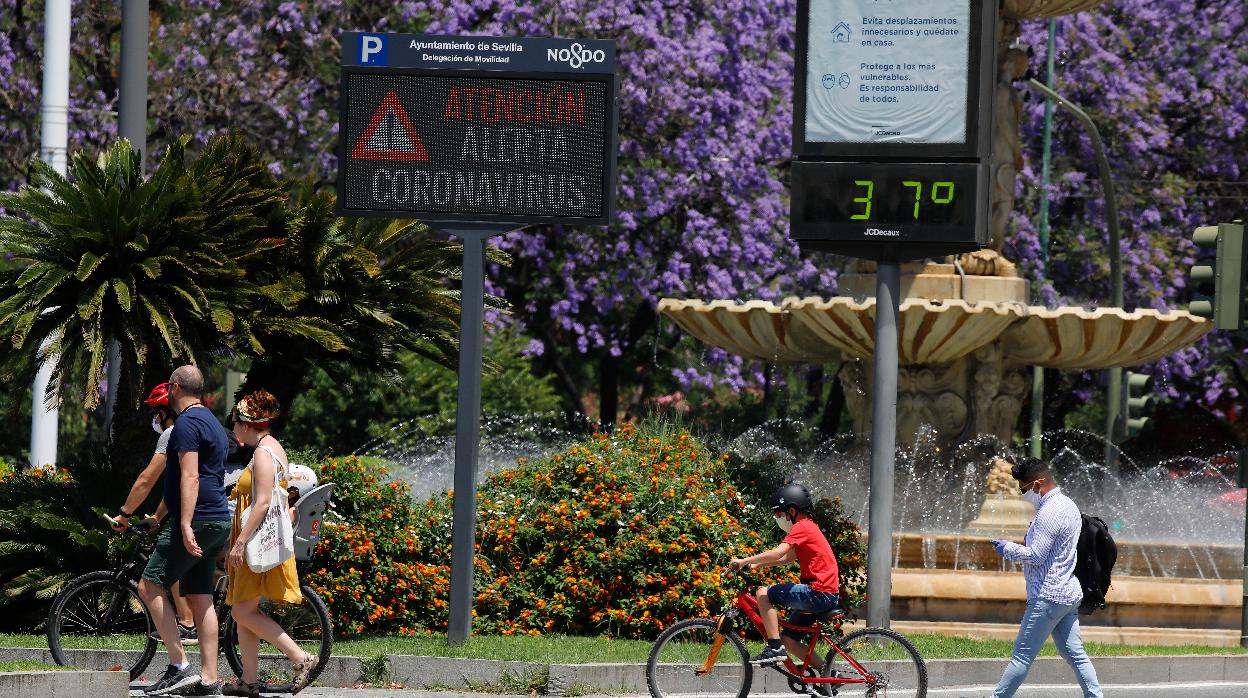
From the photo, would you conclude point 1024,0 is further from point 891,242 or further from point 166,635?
point 166,635

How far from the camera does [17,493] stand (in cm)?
1388

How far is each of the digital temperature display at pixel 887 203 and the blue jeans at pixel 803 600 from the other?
153 inches

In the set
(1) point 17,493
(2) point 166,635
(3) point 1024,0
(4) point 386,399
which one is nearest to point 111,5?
(4) point 386,399

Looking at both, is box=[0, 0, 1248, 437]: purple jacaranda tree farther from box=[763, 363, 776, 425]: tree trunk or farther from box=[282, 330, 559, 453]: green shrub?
box=[282, 330, 559, 453]: green shrub

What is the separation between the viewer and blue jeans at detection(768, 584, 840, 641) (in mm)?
11047

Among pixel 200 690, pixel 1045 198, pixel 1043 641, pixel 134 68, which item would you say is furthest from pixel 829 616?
pixel 1045 198

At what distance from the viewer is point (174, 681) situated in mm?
Result: 10641

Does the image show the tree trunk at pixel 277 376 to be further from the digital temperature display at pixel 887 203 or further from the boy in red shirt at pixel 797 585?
the boy in red shirt at pixel 797 585

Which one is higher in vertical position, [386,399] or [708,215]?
[708,215]

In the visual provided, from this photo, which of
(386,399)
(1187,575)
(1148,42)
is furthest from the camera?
(1148,42)

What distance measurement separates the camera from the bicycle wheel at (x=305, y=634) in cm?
→ 1110

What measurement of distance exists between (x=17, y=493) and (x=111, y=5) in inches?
622

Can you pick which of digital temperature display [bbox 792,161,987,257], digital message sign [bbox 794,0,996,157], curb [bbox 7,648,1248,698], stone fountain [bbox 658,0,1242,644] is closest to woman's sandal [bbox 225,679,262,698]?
curb [bbox 7,648,1248,698]

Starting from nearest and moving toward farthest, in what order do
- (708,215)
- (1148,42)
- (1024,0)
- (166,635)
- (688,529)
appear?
(166,635)
(688,529)
(1024,0)
(708,215)
(1148,42)
